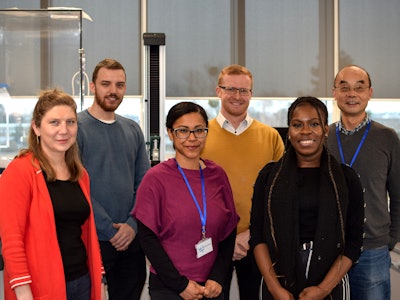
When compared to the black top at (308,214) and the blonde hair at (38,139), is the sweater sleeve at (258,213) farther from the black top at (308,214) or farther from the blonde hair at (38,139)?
the blonde hair at (38,139)

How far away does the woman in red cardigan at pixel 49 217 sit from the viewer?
5.37 ft

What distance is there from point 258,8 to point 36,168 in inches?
181

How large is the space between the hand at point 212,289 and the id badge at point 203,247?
11 cm

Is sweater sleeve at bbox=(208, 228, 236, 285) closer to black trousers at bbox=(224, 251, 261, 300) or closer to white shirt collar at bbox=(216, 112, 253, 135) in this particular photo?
black trousers at bbox=(224, 251, 261, 300)

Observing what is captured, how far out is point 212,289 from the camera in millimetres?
1818

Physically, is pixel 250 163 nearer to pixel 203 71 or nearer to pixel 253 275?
pixel 253 275

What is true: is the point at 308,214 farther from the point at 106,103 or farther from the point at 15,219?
the point at 106,103

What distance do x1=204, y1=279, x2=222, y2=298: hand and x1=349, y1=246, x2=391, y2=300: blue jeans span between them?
0.68 metres

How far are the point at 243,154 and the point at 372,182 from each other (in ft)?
2.02

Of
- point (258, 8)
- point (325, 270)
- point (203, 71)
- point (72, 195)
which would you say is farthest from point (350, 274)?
point (258, 8)

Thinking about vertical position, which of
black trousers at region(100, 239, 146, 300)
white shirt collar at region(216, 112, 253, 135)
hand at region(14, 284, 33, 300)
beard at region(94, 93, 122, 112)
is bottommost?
black trousers at region(100, 239, 146, 300)

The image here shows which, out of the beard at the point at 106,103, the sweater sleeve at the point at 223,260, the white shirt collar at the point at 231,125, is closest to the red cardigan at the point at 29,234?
the sweater sleeve at the point at 223,260

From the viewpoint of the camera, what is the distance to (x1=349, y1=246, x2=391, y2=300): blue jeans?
6.92ft

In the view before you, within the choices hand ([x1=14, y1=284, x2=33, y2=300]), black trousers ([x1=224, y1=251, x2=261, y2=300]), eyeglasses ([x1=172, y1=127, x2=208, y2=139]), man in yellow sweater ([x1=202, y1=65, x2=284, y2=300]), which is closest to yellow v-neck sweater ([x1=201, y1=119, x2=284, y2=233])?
man in yellow sweater ([x1=202, y1=65, x2=284, y2=300])
